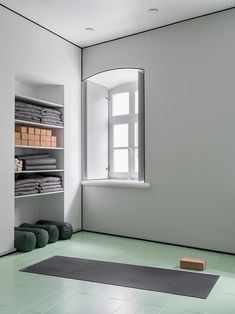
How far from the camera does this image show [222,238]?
4297mm

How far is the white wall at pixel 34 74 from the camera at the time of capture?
4.20 meters

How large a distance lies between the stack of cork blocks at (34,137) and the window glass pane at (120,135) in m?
1.25

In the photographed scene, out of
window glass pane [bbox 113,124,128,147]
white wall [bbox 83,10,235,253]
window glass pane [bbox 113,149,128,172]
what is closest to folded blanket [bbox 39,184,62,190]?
white wall [bbox 83,10,235,253]

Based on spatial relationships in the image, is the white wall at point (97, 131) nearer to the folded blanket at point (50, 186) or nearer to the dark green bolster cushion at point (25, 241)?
the folded blanket at point (50, 186)

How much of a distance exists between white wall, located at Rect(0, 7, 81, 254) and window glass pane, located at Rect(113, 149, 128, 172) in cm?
76

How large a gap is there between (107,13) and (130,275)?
3.34 m

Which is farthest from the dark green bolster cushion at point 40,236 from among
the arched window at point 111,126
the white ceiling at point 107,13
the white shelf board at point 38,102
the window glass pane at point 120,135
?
the white ceiling at point 107,13

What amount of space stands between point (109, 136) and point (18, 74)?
2.04 m

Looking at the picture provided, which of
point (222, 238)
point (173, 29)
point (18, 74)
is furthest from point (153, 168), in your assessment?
point (18, 74)

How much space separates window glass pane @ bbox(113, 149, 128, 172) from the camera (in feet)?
19.3

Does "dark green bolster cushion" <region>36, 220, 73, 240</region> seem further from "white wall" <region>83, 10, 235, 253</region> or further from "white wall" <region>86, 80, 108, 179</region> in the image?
"white wall" <region>86, 80, 108, 179</region>

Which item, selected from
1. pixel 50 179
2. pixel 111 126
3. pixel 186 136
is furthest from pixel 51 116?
pixel 186 136

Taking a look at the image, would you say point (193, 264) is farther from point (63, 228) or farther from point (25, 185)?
point (25, 185)

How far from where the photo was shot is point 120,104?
20.0 feet
